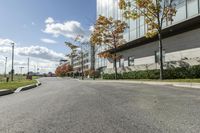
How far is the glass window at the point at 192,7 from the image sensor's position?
2347 cm

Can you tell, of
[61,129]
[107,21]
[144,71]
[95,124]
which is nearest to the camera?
[61,129]

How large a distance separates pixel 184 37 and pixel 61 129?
25.1m

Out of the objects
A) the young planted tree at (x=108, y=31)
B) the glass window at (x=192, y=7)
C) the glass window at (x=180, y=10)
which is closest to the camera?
the glass window at (x=192, y=7)

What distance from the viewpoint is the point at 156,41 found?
106 feet

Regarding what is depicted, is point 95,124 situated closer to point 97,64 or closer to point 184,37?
point 184,37

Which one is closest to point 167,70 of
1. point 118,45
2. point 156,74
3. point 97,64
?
point 156,74

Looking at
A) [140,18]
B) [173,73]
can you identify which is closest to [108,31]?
[140,18]

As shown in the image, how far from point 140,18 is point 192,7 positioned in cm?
1251

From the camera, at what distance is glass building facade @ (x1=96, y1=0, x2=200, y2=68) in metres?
24.1

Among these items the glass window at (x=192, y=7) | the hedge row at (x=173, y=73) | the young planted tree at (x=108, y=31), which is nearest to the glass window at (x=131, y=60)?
the young planted tree at (x=108, y=31)

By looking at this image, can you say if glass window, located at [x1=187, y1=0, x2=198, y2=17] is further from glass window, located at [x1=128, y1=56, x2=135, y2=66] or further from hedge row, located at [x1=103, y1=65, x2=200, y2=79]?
glass window, located at [x1=128, y1=56, x2=135, y2=66]

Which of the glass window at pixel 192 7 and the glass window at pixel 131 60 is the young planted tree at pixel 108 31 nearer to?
the glass window at pixel 131 60

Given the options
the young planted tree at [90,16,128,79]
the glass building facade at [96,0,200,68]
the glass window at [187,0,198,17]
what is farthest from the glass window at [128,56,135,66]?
the glass window at [187,0,198,17]

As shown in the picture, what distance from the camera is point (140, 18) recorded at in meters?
35.9
